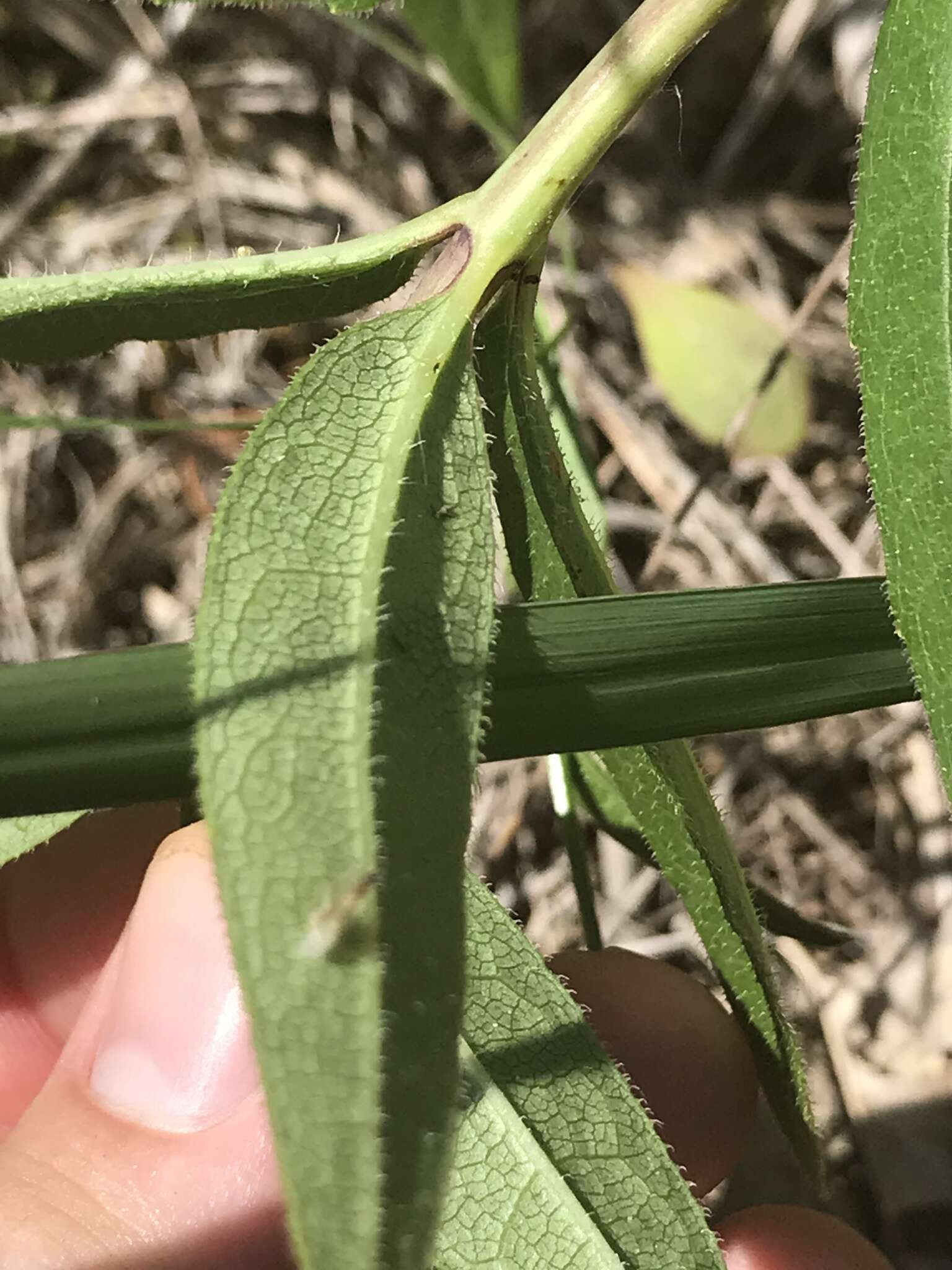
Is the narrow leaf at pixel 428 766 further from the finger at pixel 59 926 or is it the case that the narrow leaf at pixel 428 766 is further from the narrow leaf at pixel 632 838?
the finger at pixel 59 926

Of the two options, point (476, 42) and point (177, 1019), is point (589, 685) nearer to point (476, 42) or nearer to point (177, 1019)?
point (177, 1019)

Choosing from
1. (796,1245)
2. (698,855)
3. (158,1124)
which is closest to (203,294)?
(698,855)

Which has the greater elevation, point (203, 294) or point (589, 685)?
point (203, 294)

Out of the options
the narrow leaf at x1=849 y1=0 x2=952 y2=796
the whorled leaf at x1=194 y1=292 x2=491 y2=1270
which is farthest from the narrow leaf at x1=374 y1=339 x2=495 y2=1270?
the narrow leaf at x1=849 y1=0 x2=952 y2=796

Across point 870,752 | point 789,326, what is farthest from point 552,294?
point 870,752

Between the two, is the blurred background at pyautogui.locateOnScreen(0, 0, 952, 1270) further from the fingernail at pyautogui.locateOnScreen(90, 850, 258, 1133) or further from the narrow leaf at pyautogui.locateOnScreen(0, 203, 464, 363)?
the narrow leaf at pyautogui.locateOnScreen(0, 203, 464, 363)

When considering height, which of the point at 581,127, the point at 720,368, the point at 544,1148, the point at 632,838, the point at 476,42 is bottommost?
the point at 544,1148
